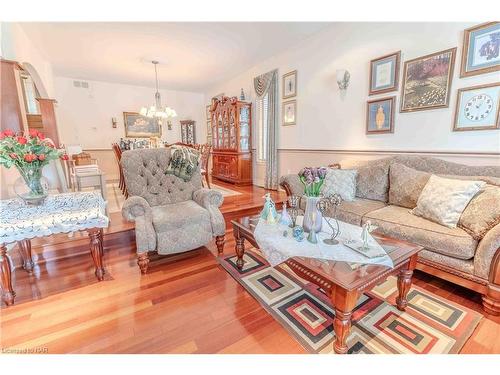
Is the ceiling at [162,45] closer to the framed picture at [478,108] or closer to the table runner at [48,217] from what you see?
the framed picture at [478,108]

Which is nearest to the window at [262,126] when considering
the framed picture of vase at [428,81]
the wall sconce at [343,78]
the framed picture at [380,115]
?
the wall sconce at [343,78]

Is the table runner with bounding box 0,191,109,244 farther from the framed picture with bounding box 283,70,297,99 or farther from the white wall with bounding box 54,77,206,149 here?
the white wall with bounding box 54,77,206,149

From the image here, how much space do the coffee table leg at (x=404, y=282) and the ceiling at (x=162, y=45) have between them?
3.27 m

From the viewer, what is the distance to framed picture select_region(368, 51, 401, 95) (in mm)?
2766

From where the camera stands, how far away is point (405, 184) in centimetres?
235

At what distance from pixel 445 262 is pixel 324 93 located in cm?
276

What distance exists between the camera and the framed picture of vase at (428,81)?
2.38 m

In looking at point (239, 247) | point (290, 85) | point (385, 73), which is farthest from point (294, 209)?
point (290, 85)

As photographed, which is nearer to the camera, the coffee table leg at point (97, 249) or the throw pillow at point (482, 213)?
the throw pillow at point (482, 213)

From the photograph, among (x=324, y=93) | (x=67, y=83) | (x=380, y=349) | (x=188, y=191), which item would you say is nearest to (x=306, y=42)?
(x=324, y=93)

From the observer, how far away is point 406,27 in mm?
2639

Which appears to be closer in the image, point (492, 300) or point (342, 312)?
point (342, 312)

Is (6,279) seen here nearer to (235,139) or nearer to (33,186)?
(33,186)

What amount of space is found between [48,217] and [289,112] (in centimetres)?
372
